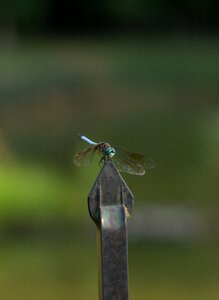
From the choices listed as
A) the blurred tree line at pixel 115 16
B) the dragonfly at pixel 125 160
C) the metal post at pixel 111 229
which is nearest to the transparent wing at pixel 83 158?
the dragonfly at pixel 125 160

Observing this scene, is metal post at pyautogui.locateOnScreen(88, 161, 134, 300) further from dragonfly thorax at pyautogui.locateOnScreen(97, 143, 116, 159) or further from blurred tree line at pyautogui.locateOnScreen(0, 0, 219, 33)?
blurred tree line at pyautogui.locateOnScreen(0, 0, 219, 33)

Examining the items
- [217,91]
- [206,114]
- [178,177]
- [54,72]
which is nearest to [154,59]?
[54,72]

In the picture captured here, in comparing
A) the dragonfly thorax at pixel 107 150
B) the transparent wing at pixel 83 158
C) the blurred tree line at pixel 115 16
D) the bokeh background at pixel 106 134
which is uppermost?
the blurred tree line at pixel 115 16

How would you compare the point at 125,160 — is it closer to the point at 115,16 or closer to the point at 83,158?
the point at 83,158

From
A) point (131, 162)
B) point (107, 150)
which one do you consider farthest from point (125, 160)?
point (107, 150)

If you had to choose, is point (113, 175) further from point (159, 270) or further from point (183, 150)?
point (183, 150)

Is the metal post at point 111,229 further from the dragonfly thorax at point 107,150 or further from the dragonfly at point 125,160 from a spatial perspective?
the dragonfly at point 125,160
